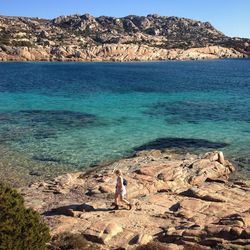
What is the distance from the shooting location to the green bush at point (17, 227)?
39.9ft

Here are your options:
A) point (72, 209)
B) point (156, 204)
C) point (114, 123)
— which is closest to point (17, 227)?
point (72, 209)

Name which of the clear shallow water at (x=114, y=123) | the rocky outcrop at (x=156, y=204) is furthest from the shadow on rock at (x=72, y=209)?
the clear shallow water at (x=114, y=123)

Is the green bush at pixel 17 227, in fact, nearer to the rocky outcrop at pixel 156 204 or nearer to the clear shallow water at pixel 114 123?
the rocky outcrop at pixel 156 204

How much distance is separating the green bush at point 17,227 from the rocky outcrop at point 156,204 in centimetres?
417

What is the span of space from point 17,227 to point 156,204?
34.1 ft

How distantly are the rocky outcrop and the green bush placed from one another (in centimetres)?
417

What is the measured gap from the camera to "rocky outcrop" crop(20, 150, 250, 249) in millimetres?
16594

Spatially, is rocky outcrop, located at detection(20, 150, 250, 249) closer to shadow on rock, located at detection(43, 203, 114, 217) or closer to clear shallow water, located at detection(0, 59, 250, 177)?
shadow on rock, located at detection(43, 203, 114, 217)

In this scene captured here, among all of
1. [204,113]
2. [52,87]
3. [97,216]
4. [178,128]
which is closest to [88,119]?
[178,128]

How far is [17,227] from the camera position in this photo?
12.4 m

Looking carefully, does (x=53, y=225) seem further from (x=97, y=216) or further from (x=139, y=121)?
(x=139, y=121)

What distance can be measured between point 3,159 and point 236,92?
5852cm

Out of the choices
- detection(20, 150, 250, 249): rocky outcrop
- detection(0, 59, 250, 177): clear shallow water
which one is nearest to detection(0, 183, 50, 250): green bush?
detection(20, 150, 250, 249): rocky outcrop

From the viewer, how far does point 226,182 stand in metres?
26.8
